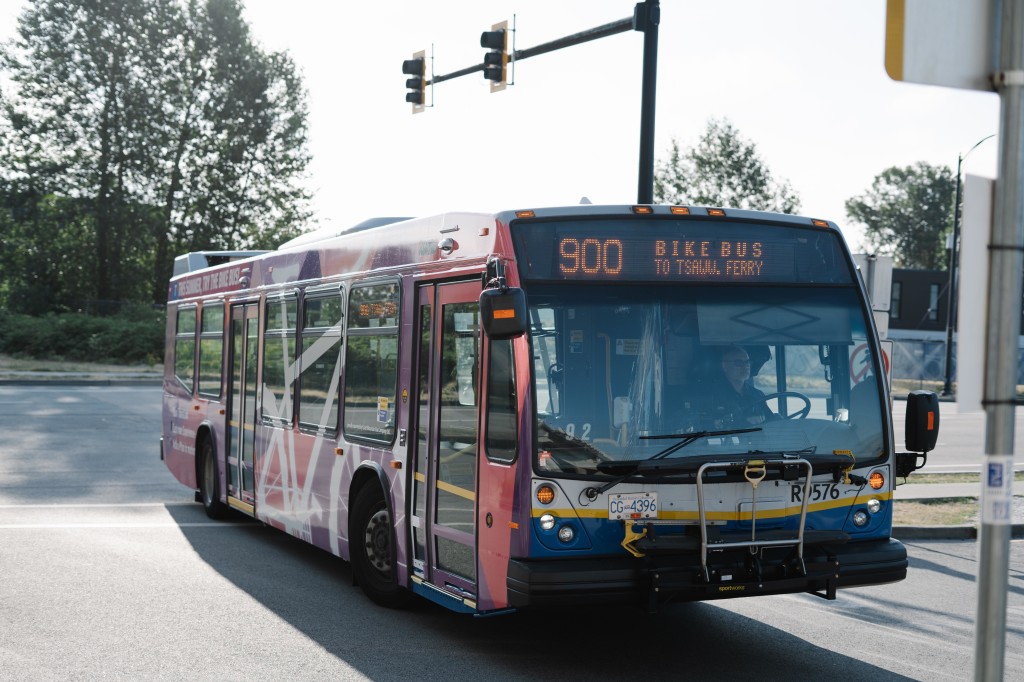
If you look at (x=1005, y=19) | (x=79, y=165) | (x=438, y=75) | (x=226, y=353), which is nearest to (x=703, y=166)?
(x=79, y=165)

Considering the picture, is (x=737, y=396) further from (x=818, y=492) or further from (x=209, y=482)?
(x=209, y=482)

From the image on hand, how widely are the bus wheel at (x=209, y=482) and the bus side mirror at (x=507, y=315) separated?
280 inches

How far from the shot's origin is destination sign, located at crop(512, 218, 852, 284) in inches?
278

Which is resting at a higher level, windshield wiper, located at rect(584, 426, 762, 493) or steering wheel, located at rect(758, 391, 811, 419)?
steering wheel, located at rect(758, 391, 811, 419)

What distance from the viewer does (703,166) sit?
212 feet

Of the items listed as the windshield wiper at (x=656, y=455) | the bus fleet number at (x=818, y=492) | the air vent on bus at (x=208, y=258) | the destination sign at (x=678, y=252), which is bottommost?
the bus fleet number at (x=818, y=492)

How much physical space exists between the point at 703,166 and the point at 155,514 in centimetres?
5453

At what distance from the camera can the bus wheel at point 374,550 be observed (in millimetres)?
8594

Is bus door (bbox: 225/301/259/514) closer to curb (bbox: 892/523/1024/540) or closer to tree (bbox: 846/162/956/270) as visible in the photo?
curb (bbox: 892/523/1024/540)

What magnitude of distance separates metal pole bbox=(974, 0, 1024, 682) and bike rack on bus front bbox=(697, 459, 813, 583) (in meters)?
3.35

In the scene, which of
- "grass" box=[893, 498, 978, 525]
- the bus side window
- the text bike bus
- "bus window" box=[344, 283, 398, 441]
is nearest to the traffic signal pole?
"grass" box=[893, 498, 978, 525]

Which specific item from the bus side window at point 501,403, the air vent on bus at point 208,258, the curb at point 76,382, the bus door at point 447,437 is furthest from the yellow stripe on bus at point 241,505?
the curb at point 76,382

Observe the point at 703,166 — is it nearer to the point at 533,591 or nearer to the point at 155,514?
the point at 155,514

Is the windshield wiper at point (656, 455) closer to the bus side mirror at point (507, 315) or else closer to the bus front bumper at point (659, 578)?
the bus front bumper at point (659, 578)
